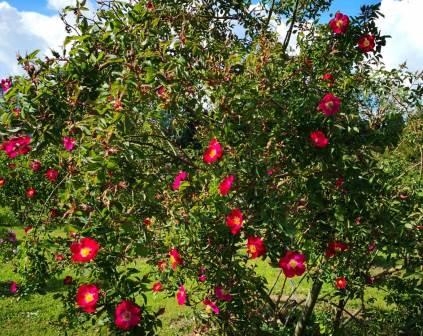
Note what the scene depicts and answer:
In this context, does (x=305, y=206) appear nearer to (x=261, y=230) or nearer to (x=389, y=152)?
(x=261, y=230)

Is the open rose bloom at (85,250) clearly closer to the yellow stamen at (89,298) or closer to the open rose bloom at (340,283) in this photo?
the yellow stamen at (89,298)

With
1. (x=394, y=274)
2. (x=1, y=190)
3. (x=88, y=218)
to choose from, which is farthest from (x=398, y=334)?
(x=1, y=190)

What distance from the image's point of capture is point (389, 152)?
3701 millimetres

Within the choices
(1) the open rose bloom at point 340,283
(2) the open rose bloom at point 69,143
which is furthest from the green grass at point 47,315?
(2) the open rose bloom at point 69,143

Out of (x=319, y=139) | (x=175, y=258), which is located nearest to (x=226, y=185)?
(x=319, y=139)

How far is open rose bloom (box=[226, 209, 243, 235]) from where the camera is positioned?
2.14 m

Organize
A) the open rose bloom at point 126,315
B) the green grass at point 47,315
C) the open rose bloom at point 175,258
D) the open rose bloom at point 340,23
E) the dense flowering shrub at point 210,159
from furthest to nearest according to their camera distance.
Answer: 1. the green grass at point 47,315
2. the open rose bloom at point 340,23
3. the open rose bloom at point 175,258
4. the dense flowering shrub at point 210,159
5. the open rose bloom at point 126,315

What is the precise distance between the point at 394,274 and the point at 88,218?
106 inches

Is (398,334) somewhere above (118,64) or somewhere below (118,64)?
below

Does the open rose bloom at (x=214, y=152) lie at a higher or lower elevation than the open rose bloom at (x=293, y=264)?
higher

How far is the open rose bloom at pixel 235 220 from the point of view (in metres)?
2.14

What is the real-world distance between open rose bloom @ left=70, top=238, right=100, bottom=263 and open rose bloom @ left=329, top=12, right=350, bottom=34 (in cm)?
184

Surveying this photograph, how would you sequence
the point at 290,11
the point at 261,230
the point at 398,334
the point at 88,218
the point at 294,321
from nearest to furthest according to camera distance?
the point at 88,218
the point at 261,230
the point at 398,334
the point at 290,11
the point at 294,321

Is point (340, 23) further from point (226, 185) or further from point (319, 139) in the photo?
point (226, 185)
